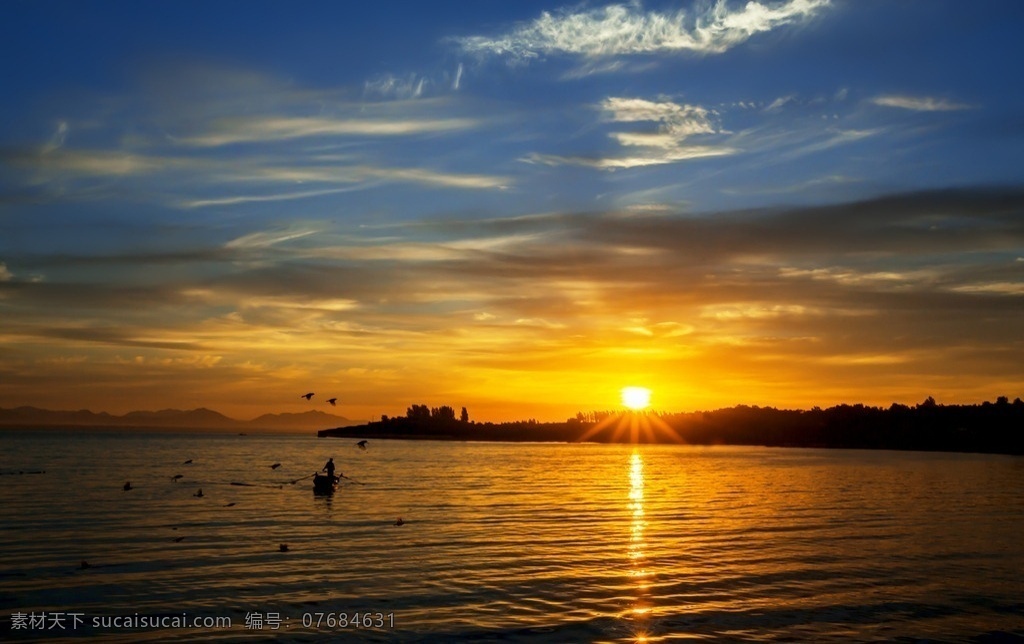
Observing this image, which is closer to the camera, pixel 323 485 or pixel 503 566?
pixel 503 566

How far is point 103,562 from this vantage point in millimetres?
31281

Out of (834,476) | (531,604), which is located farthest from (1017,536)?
(834,476)

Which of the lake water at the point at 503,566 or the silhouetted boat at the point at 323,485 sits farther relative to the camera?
the silhouetted boat at the point at 323,485

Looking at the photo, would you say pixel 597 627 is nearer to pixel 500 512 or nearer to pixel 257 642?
pixel 257 642

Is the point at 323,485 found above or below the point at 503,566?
above

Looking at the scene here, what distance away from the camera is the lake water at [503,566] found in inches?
895

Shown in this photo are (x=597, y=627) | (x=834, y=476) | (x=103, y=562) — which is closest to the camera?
(x=597, y=627)

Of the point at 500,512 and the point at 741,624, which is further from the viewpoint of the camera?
the point at 500,512

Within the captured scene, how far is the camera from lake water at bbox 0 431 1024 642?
2273 cm

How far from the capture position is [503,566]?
3123 centimetres

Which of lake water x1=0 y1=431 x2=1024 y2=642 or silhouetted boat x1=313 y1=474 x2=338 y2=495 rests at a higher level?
silhouetted boat x1=313 y1=474 x2=338 y2=495

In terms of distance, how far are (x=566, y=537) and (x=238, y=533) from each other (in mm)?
15818

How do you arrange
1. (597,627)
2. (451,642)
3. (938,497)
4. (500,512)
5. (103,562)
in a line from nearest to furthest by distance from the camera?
(451,642), (597,627), (103,562), (500,512), (938,497)

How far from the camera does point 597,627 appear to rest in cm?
2242
